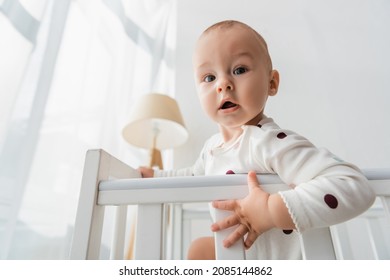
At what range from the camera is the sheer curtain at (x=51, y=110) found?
644 millimetres

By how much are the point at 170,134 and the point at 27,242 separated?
0.77 m

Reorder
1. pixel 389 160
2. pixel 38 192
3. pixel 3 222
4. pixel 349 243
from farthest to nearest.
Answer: pixel 389 160 < pixel 349 243 < pixel 38 192 < pixel 3 222

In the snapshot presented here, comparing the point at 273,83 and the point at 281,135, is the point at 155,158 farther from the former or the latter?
the point at 281,135

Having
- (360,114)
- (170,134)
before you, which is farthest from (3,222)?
(360,114)

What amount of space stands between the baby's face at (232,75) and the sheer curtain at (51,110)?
1.61 ft

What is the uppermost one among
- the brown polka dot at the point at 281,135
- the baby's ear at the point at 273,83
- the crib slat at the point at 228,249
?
the baby's ear at the point at 273,83

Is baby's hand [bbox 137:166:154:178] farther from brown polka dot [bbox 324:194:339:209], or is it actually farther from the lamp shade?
the lamp shade

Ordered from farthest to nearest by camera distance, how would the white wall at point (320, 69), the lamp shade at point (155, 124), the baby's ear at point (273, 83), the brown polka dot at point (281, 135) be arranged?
1. the white wall at point (320, 69)
2. the lamp shade at point (155, 124)
3. the baby's ear at point (273, 83)
4. the brown polka dot at point (281, 135)

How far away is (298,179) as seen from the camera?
38 centimetres

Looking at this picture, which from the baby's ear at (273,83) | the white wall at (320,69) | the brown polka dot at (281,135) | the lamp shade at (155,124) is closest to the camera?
the brown polka dot at (281,135)

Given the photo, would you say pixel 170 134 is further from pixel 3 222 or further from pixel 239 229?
pixel 239 229

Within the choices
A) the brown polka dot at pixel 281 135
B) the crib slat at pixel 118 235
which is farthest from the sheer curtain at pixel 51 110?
the brown polka dot at pixel 281 135

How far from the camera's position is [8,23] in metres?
0.68

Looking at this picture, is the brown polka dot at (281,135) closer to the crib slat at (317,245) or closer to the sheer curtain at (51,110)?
the crib slat at (317,245)
